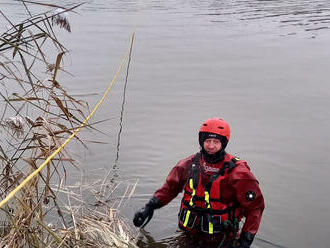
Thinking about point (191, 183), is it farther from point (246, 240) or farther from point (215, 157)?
point (246, 240)

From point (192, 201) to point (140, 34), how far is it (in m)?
12.5

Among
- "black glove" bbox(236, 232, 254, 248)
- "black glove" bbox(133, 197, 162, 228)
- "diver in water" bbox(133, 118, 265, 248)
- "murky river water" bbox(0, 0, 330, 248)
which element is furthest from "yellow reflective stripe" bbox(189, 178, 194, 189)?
"murky river water" bbox(0, 0, 330, 248)

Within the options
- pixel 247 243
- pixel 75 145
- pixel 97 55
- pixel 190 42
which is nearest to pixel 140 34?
pixel 190 42

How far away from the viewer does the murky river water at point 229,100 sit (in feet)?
19.6

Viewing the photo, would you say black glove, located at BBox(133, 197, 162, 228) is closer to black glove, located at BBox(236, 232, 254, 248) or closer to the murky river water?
the murky river water

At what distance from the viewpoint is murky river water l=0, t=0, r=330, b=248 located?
19.6 feet

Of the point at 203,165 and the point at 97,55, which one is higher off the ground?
the point at 203,165

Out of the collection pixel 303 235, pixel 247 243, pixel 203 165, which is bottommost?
pixel 303 235

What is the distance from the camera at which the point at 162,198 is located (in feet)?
15.4

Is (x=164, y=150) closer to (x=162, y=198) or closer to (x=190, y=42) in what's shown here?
(x=162, y=198)

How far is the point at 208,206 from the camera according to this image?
439 centimetres

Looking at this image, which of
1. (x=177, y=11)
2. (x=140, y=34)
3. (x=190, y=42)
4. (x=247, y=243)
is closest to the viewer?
(x=247, y=243)

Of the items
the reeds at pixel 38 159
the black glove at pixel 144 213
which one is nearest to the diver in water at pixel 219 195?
the black glove at pixel 144 213

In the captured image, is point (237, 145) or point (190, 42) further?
point (190, 42)
